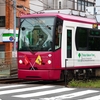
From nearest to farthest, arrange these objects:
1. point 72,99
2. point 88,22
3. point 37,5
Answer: point 72,99 → point 88,22 → point 37,5

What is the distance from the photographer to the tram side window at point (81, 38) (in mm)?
19219

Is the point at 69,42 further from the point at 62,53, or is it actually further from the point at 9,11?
the point at 9,11

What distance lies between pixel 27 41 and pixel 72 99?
6.49 m

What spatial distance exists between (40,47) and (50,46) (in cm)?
56

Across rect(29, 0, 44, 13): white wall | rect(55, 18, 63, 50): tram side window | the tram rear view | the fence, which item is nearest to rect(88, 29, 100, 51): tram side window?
rect(55, 18, 63, 50): tram side window

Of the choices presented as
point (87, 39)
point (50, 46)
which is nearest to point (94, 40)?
point (87, 39)

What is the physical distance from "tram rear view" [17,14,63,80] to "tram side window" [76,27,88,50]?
164 centimetres

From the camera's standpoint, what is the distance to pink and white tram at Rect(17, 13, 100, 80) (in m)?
17.7

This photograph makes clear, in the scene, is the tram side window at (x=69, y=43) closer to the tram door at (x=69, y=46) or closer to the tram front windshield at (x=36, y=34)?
the tram door at (x=69, y=46)

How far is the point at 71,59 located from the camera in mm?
18688

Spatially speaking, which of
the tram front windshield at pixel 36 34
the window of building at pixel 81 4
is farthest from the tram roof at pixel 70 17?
the window of building at pixel 81 4

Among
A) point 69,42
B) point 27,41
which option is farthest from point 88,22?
point 27,41

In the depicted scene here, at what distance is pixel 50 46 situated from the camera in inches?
698

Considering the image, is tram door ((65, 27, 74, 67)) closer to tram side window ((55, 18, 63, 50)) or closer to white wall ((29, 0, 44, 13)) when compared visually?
tram side window ((55, 18, 63, 50))
